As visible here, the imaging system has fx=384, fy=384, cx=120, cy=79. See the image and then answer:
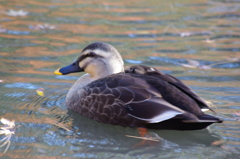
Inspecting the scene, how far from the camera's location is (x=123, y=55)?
7.63 meters

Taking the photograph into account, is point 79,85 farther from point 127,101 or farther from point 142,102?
point 142,102

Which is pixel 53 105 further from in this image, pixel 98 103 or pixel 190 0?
pixel 190 0

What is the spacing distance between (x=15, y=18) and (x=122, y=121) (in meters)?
6.00

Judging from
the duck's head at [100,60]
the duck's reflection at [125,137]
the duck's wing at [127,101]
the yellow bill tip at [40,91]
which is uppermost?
the duck's head at [100,60]

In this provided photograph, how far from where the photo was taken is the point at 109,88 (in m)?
4.80

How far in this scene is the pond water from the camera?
→ 423cm

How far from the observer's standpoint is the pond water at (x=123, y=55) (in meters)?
4.23

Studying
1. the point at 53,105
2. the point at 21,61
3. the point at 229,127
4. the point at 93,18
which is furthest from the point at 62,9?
the point at 229,127

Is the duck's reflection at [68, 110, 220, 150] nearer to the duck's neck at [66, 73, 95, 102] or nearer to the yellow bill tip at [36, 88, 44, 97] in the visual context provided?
the duck's neck at [66, 73, 95, 102]

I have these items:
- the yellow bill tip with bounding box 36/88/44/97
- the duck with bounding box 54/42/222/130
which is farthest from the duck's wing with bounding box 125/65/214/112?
the yellow bill tip with bounding box 36/88/44/97

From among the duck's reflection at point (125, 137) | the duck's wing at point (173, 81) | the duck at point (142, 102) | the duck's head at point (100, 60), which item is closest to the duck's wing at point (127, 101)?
the duck at point (142, 102)

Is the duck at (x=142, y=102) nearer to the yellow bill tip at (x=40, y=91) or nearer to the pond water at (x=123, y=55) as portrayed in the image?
the pond water at (x=123, y=55)

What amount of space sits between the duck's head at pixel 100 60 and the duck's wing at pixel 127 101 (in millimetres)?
488

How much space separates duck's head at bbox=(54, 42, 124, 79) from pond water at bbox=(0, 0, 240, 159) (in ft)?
2.19
